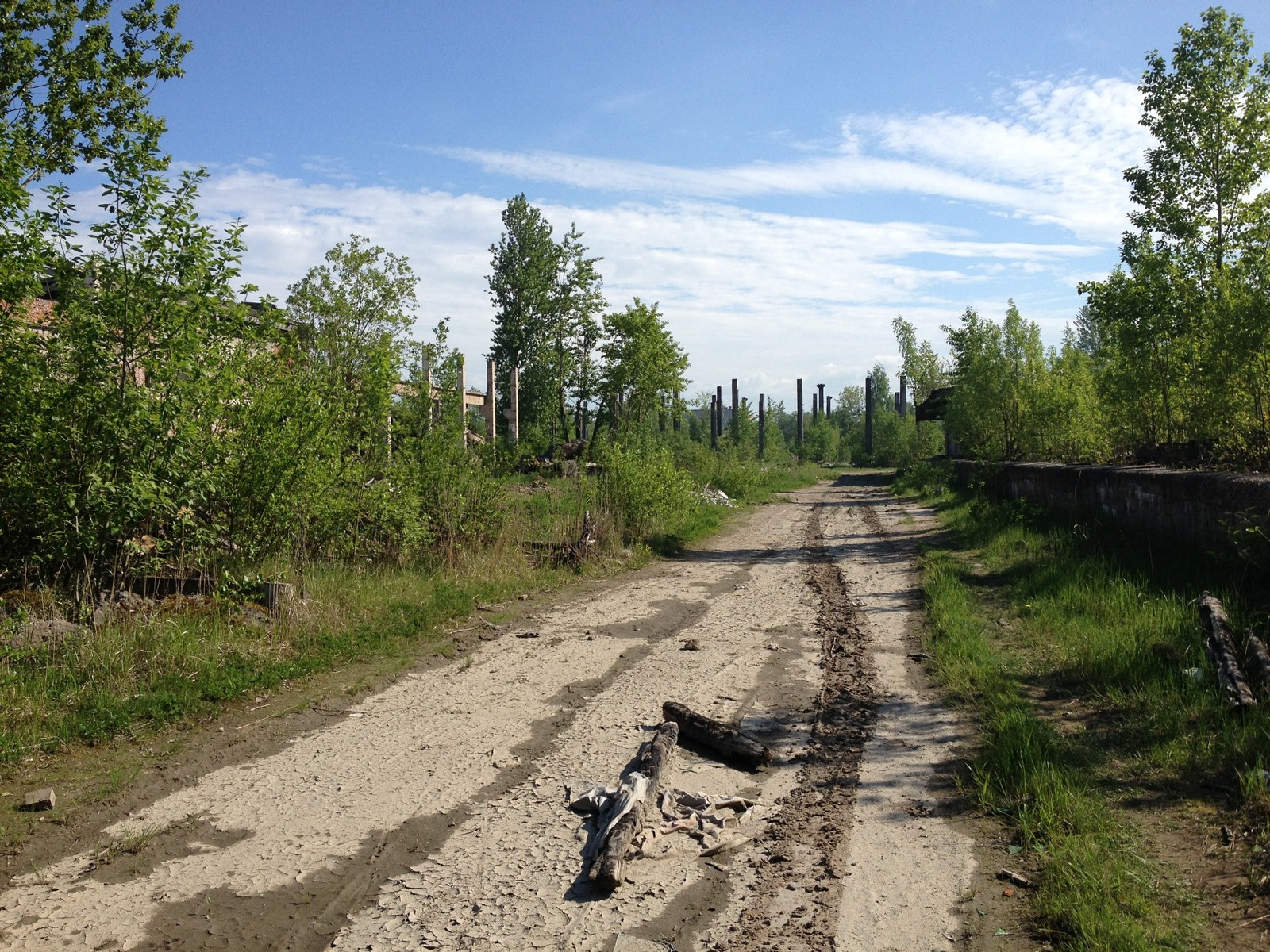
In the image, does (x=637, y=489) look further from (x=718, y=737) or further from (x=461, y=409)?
(x=718, y=737)

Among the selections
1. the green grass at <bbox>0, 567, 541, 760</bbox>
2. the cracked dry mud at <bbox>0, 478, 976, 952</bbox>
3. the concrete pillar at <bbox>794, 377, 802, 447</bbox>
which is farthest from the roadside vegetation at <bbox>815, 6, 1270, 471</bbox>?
the concrete pillar at <bbox>794, 377, 802, 447</bbox>

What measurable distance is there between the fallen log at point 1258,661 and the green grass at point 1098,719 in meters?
0.26

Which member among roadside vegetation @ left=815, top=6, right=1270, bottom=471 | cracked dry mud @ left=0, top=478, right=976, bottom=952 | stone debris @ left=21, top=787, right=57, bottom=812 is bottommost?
cracked dry mud @ left=0, top=478, right=976, bottom=952

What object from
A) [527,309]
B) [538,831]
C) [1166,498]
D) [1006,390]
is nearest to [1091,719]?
[538,831]

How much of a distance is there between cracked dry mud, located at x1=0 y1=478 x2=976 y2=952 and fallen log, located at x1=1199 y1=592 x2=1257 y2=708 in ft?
5.63

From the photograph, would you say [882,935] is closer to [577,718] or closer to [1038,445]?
[577,718]

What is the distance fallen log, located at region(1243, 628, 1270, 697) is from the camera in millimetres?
5684

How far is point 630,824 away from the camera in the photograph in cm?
414

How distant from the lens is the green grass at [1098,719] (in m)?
3.71

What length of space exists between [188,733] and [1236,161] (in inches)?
589

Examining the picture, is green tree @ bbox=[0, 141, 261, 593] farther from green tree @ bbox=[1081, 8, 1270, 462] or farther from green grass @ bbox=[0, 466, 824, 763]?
green tree @ bbox=[1081, 8, 1270, 462]

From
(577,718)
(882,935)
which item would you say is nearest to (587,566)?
(577,718)

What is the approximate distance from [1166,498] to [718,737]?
7464mm

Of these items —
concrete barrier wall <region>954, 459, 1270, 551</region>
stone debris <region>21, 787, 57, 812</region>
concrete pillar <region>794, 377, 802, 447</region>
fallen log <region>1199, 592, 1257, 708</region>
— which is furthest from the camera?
concrete pillar <region>794, 377, 802, 447</region>
